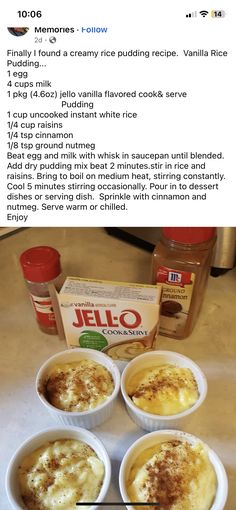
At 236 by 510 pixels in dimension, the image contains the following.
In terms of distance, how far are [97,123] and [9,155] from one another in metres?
0.11

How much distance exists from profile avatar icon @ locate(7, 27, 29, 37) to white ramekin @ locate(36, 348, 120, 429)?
42cm

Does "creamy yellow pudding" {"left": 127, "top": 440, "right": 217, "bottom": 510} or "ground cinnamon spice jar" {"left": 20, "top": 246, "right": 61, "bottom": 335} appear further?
"ground cinnamon spice jar" {"left": 20, "top": 246, "right": 61, "bottom": 335}

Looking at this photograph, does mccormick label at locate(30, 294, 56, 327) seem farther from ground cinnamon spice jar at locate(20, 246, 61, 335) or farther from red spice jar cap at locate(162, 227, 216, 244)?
red spice jar cap at locate(162, 227, 216, 244)

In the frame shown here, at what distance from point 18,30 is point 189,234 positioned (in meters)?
0.33

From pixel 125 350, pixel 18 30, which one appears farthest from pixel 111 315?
pixel 18 30

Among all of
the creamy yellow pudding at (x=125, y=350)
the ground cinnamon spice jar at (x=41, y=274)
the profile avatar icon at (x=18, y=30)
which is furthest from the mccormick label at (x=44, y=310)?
the profile avatar icon at (x=18, y=30)

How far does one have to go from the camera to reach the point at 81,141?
20.1 inches

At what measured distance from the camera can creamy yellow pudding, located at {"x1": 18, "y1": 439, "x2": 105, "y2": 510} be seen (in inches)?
19.5

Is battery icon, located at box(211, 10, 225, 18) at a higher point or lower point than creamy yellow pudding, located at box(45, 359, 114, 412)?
higher

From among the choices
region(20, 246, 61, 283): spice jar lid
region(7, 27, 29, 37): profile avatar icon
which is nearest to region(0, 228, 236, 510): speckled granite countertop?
region(20, 246, 61, 283): spice jar lid

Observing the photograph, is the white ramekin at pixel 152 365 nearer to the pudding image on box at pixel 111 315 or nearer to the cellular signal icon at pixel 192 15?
the pudding image on box at pixel 111 315

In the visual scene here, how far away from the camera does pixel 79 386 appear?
60 cm

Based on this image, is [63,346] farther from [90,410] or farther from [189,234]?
[189,234]

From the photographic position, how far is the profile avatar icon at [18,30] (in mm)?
475
